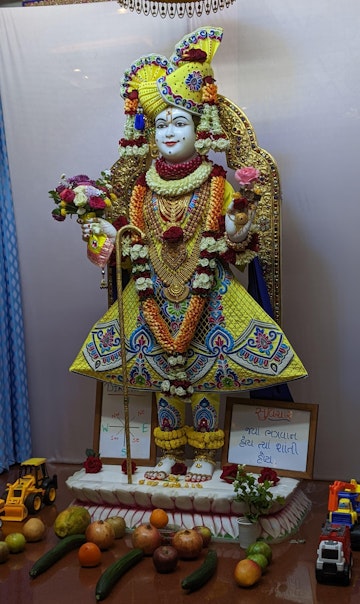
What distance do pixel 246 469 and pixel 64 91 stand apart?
2.71 metres

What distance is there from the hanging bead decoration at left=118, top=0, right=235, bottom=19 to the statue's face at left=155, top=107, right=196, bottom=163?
79 centimetres

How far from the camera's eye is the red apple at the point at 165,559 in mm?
3729

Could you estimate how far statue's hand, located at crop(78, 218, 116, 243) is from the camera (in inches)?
180

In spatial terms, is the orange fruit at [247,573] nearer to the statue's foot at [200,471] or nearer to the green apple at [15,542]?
the statue's foot at [200,471]

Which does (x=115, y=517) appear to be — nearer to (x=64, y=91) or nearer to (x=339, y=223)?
(x=339, y=223)

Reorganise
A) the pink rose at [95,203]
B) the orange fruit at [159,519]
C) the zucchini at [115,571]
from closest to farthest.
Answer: the zucchini at [115,571], the orange fruit at [159,519], the pink rose at [95,203]

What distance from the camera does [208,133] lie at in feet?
14.8

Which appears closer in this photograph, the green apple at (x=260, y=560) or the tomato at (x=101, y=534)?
the green apple at (x=260, y=560)

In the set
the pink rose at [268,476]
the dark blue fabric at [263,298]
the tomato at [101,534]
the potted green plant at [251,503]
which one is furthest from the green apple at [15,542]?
the dark blue fabric at [263,298]

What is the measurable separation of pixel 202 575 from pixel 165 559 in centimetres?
19

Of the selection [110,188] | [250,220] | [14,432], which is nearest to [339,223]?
[250,220]

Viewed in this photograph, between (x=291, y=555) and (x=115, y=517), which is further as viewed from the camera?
(x=115, y=517)

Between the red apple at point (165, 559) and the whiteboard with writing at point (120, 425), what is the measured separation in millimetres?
1053

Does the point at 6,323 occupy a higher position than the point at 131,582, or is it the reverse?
the point at 6,323
